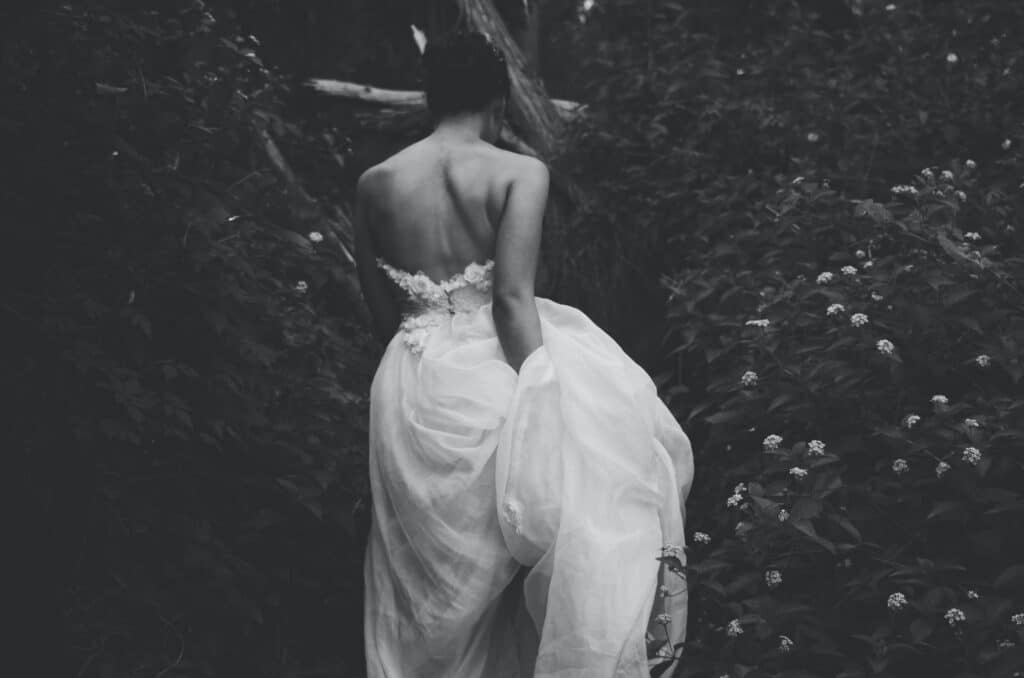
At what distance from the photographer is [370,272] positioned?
12.1ft

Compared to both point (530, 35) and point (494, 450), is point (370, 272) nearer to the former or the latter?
point (494, 450)

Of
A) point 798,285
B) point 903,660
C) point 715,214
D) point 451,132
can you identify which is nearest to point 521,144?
point 715,214

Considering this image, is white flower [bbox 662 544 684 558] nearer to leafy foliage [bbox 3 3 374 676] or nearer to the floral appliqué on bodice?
the floral appliqué on bodice

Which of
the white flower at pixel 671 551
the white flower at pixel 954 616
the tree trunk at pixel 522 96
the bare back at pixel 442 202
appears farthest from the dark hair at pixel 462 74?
the tree trunk at pixel 522 96

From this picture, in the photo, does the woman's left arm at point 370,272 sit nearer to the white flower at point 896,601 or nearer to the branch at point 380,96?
the white flower at point 896,601

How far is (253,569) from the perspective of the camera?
153 inches

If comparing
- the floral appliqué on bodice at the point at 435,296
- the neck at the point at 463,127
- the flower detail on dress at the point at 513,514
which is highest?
the neck at the point at 463,127

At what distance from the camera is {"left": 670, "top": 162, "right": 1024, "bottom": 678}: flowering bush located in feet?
10.1

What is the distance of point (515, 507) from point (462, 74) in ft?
4.22

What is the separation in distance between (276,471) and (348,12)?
3.67m

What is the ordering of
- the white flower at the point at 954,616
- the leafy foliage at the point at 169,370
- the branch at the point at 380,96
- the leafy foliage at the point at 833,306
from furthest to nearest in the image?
the branch at the point at 380,96 < the leafy foliage at the point at 169,370 < the leafy foliage at the point at 833,306 < the white flower at the point at 954,616

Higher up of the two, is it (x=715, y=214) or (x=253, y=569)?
(x=715, y=214)

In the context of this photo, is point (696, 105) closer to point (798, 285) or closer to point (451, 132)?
point (798, 285)

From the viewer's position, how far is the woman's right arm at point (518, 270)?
330 cm
